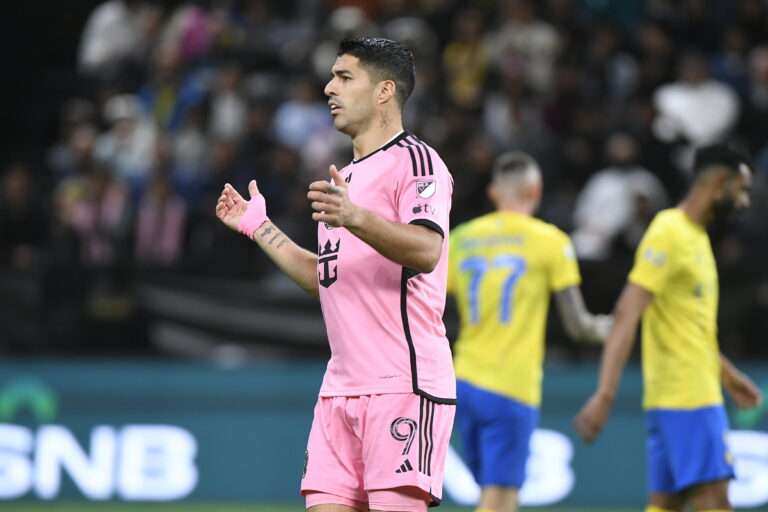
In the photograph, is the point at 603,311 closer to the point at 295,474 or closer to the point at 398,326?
the point at 295,474

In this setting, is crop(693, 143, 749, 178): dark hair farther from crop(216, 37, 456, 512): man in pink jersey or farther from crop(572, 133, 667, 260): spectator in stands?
crop(572, 133, 667, 260): spectator in stands

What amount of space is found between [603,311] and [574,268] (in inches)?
140

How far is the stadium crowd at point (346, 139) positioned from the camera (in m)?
12.9

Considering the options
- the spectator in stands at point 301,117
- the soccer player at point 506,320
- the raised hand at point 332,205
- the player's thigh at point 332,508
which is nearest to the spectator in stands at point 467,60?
the spectator in stands at point 301,117

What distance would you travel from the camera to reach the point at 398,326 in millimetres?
5551

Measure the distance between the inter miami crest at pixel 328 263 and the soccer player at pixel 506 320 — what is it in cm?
288

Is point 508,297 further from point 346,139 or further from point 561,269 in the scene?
point 346,139

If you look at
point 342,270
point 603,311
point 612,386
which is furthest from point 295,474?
point 342,270

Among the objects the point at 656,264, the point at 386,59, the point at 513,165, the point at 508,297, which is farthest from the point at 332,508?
the point at 513,165

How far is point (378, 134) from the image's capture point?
18.7ft

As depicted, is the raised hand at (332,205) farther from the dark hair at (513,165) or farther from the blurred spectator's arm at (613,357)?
the dark hair at (513,165)

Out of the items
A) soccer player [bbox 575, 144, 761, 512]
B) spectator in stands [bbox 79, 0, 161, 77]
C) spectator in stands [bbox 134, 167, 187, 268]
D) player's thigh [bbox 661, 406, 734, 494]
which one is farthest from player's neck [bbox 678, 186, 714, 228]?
spectator in stands [bbox 79, 0, 161, 77]

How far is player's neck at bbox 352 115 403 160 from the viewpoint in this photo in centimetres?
568

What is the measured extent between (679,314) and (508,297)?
1.28 m
